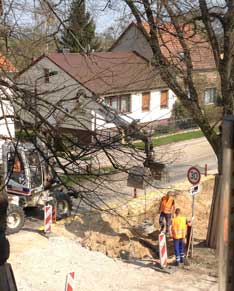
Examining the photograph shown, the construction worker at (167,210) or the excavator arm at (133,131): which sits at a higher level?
the excavator arm at (133,131)

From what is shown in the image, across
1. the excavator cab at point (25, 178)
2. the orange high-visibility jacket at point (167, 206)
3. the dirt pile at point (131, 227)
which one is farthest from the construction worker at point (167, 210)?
the excavator cab at point (25, 178)

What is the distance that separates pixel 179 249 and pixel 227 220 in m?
10.7

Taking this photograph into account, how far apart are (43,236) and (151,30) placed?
649 cm

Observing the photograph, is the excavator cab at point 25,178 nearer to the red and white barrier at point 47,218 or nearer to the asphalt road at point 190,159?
the red and white barrier at point 47,218

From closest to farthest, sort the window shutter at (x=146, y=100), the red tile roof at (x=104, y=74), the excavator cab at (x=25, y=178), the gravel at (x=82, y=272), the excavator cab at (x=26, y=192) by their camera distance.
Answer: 1. the red tile roof at (x=104, y=74)
2. the gravel at (x=82, y=272)
3. the excavator cab at (x=26, y=192)
4. the excavator cab at (x=25, y=178)
5. the window shutter at (x=146, y=100)

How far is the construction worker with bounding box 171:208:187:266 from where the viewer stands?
11867 mm

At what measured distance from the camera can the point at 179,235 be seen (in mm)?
11969

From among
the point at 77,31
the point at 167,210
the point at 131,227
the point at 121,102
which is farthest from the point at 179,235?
the point at 121,102

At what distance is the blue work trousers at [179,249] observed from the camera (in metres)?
11.9

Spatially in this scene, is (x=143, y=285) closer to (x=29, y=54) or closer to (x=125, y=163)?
(x=125, y=163)

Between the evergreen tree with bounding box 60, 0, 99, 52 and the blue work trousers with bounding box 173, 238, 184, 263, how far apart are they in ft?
19.0

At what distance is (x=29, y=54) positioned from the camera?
731cm

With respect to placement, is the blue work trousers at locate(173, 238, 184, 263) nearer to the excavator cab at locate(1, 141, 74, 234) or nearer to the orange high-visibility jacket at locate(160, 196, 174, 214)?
the orange high-visibility jacket at locate(160, 196, 174, 214)

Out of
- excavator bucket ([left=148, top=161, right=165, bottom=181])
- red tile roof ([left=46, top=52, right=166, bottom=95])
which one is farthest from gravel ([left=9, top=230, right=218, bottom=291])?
red tile roof ([left=46, top=52, right=166, bottom=95])
